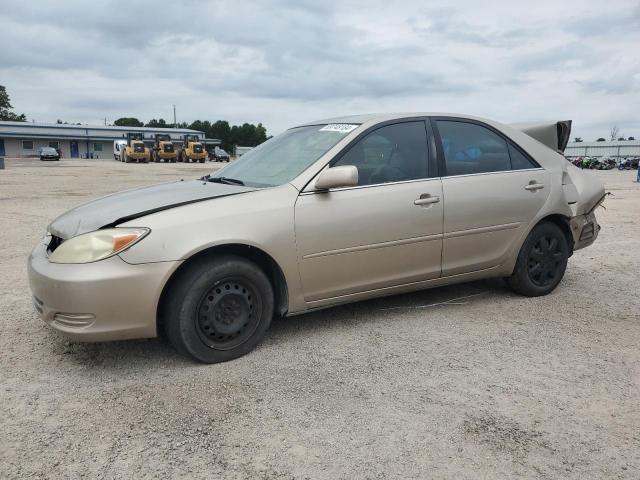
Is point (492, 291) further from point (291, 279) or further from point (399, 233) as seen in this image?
point (291, 279)

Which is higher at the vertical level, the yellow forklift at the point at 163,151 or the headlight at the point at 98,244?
the yellow forklift at the point at 163,151

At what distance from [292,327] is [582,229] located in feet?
9.07

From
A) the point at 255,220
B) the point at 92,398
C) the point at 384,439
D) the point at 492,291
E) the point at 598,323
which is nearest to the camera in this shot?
the point at 384,439

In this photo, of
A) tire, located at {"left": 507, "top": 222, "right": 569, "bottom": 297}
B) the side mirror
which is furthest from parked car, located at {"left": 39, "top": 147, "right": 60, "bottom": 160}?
the side mirror

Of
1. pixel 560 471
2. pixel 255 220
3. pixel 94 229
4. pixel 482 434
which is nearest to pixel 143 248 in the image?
pixel 94 229

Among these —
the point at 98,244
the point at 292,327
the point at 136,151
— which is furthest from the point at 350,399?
the point at 136,151

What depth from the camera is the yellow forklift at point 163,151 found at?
4666 centimetres

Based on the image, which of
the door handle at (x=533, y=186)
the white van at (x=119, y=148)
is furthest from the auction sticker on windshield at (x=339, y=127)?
the white van at (x=119, y=148)

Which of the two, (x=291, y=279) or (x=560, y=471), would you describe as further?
(x=291, y=279)

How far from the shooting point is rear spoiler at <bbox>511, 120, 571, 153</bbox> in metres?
4.96

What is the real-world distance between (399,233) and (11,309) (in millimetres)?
3112

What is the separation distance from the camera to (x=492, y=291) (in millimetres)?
4879

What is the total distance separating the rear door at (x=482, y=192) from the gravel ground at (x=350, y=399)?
1.68ft

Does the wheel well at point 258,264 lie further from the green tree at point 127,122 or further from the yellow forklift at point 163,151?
the green tree at point 127,122
